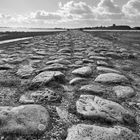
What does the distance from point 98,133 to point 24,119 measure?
21.5 inches

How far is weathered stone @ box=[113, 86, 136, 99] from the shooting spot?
169 centimetres

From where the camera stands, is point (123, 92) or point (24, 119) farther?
point (123, 92)

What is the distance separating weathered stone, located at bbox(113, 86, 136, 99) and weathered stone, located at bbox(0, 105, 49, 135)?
0.83 meters

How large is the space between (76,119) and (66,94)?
0.50 m

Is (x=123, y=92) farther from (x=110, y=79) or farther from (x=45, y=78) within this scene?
(x=45, y=78)

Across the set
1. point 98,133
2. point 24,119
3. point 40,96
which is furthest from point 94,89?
point 24,119

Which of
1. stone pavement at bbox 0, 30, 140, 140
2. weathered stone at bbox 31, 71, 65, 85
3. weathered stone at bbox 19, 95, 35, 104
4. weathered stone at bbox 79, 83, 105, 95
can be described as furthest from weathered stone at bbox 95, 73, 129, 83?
weathered stone at bbox 19, 95, 35, 104

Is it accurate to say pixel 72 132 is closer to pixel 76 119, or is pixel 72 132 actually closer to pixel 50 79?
pixel 76 119

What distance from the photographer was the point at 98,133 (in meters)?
1.07

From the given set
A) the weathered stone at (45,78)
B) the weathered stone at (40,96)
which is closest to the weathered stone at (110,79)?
the weathered stone at (45,78)

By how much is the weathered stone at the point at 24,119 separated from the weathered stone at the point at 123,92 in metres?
0.83

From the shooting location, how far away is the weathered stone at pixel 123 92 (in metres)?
1.69

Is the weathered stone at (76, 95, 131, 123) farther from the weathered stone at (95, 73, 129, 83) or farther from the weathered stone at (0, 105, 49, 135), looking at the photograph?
the weathered stone at (95, 73, 129, 83)

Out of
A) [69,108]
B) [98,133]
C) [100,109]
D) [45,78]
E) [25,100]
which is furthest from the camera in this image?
[45,78]
